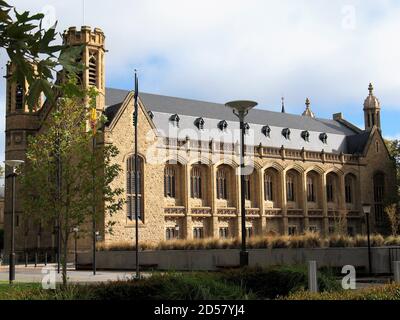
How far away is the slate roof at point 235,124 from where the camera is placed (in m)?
56.2

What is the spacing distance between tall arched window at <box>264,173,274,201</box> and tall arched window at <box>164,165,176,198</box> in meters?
12.2

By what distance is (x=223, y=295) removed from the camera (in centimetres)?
1134

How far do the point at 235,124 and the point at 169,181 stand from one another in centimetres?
1280

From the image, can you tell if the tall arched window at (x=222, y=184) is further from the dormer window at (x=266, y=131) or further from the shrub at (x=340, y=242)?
the shrub at (x=340, y=242)

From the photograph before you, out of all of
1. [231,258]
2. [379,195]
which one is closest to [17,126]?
[231,258]

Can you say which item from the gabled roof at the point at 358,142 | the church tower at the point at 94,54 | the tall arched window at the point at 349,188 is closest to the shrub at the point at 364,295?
the church tower at the point at 94,54

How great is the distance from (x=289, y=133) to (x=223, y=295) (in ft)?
191

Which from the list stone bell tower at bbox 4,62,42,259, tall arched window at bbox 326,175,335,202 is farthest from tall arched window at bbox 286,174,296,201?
stone bell tower at bbox 4,62,42,259

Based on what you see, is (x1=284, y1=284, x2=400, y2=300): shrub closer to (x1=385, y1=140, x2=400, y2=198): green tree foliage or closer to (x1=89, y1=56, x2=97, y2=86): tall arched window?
(x1=89, y1=56, x2=97, y2=86): tall arched window

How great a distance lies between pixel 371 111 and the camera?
77.6 meters

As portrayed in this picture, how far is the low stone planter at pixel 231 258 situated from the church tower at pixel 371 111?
47.2m

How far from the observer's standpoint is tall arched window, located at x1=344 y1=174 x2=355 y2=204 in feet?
228

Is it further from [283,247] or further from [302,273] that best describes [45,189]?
[283,247]
